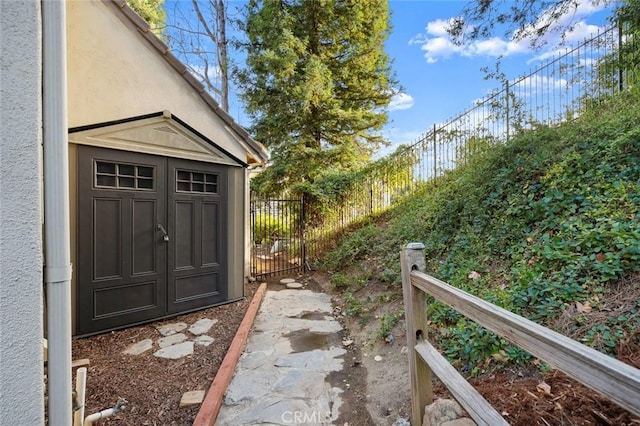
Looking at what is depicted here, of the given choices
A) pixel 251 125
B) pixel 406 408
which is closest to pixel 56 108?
pixel 406 408

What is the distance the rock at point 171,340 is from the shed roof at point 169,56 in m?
3.15

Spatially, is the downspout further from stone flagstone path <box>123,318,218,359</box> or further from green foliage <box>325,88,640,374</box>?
green foliage <box>325,88,640,374</box>

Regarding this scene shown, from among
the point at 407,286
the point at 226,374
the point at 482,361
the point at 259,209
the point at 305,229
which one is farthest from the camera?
the point at 305,229

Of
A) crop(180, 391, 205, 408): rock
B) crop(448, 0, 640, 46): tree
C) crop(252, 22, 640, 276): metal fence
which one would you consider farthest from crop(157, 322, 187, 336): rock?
crop(448, 0, 640, 46): tree

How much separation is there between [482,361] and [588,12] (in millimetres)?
4046

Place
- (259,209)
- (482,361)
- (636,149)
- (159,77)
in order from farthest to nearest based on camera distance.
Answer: (259,209) < (159,77) < (636,149) < (482,361)

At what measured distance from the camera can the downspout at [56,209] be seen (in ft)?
3.92

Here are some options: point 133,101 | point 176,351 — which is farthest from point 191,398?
point 133,101

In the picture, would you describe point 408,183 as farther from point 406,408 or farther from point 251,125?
point 406,408

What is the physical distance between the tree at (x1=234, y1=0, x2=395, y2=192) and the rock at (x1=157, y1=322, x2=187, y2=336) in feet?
18.4

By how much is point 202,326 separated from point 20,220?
3484 millimetres

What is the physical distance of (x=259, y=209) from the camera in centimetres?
766

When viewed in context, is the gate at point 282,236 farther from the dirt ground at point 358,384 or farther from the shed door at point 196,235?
the dirt ground at point 358,384

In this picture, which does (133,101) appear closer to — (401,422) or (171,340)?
(171,340)
